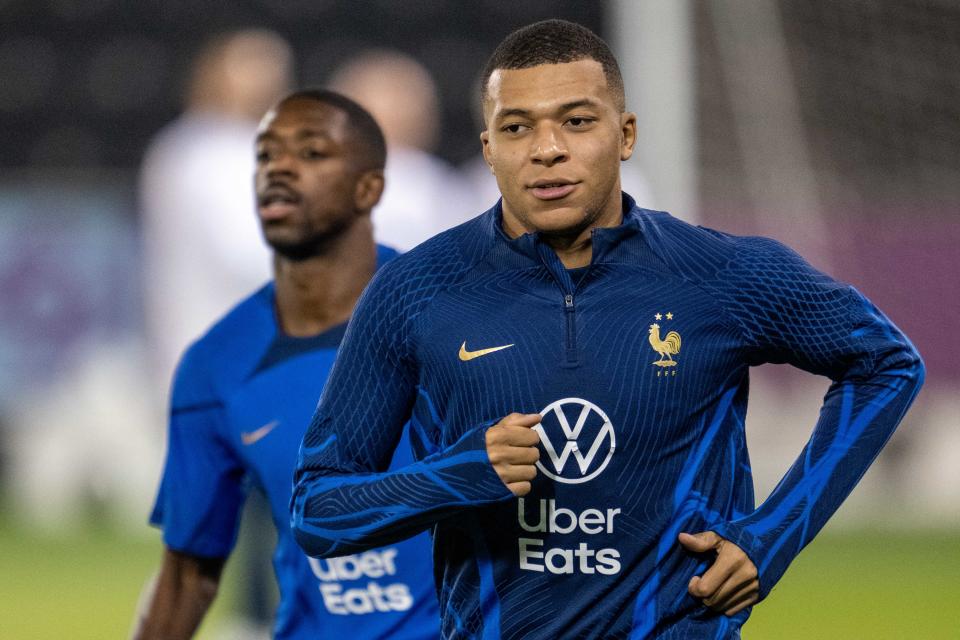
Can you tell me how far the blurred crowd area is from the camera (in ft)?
31.4

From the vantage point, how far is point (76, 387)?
10023mm

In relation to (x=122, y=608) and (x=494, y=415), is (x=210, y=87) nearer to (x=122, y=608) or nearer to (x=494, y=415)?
(x=122, y=608)

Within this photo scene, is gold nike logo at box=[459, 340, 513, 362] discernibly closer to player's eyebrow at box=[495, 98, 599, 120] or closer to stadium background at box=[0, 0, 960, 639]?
player's eyebrow at box=[495, 98, 599, 120]

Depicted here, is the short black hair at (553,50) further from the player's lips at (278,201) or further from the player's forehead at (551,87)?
the player's lips at (278,201)

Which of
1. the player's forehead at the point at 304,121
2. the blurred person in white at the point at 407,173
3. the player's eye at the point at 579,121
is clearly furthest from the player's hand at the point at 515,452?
the blurred person in white at the point at 407,173

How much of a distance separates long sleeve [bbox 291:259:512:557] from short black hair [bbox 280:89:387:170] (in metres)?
1.37

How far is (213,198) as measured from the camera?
277 inches

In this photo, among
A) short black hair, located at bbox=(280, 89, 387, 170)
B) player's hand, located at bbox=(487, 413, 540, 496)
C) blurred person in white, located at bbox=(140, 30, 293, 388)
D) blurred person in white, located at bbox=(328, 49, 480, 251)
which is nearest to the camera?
player's hand, located at bbox=(487, 413, 540, 496)

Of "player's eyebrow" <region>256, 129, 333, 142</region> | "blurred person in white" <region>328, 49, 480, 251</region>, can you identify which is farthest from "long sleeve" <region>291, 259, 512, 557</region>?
"blurred person in white" <region>328, 49, 480, 251</region>

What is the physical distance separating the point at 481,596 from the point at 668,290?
58 centimetres

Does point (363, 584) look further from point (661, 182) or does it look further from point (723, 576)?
point (661, 182)

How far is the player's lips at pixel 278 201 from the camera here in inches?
164

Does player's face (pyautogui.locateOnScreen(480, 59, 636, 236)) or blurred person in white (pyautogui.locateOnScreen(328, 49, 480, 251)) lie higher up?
blurred person in white (pyautogui.locateOnScreen(328, 49, 480, 251))

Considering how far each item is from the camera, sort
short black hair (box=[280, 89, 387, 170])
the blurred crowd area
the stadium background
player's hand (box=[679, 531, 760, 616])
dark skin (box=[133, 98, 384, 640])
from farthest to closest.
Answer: the blurred crowd area, the stadium background, short black hair (box=[280, 89, 387, 170]), dark skin (box=[133, 98, 384, 640]), player's hand (box=[679, 531, 760, 616])
